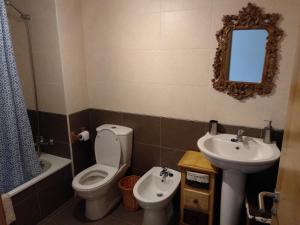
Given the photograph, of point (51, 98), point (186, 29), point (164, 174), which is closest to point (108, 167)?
point (164, 174)

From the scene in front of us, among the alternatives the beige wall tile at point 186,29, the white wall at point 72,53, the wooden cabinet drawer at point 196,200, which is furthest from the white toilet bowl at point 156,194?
the beige wall tile at point 186,29

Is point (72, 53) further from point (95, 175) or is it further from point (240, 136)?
point (240, 136)

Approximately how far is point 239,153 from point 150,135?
0.88 metres

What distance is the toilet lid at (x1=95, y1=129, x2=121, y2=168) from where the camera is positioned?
238cm

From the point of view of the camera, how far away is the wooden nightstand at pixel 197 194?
6.18 feet

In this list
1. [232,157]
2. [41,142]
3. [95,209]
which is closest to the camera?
[232,157]

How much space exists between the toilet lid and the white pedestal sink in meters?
0.92

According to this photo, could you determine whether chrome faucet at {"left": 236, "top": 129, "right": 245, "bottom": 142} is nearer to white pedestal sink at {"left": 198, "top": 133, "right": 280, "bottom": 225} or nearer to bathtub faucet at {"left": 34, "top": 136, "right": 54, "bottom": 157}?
white pedestal sink at {"left": 198, "top": 133, "right": 280, "bottom": 225}

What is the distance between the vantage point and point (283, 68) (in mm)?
1739

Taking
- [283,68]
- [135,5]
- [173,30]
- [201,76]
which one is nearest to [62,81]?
[135,5]

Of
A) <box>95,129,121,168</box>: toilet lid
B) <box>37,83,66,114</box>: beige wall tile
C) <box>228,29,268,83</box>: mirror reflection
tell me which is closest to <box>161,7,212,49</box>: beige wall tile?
<box>228,29,268,83</box>: mirror reflection

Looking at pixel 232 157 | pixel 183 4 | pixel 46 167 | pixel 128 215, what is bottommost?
pixel 128 215

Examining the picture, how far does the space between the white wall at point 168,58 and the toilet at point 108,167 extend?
286 mm

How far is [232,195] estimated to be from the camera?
1.83 metres
